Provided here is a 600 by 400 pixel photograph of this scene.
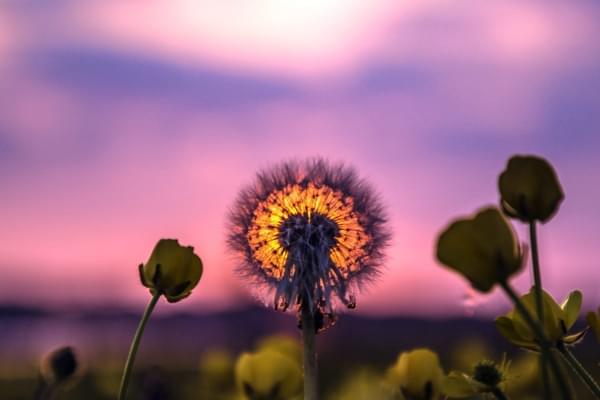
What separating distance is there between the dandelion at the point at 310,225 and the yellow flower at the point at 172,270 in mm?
348

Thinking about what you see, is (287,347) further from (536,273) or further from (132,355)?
(536,273)

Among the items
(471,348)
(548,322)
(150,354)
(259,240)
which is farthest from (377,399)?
(150,354)

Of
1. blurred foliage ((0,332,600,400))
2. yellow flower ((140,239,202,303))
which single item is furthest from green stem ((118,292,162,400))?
blurred foliage ((0,332,600,400))

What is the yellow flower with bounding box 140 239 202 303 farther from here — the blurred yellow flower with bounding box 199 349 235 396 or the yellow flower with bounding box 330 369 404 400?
the blurred yellow flower with bounding box 199 349 235 396

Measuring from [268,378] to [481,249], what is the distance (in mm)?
855

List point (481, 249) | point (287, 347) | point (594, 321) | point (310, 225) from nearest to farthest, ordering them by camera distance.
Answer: point (481, 249) → point (594, 321) → point (310, 225) → point (287, 347)

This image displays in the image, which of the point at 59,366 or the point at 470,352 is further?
the point at 470,352

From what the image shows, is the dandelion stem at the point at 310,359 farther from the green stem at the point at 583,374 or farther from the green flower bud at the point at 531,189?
the green flower bud at the point at 531,189

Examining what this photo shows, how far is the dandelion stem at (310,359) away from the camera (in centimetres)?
239

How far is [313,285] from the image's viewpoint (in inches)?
107

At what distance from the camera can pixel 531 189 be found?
1.88 meters

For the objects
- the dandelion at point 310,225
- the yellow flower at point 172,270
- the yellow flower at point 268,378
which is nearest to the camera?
the yellow flower at point 268,378

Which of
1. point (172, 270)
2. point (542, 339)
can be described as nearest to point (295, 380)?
point (172, 270)

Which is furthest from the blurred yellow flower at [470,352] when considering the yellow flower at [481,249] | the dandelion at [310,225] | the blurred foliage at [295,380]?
the yellow flower at [481,249]
